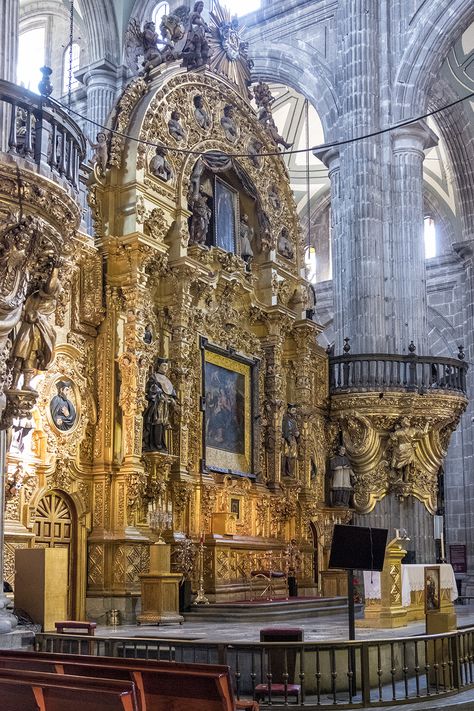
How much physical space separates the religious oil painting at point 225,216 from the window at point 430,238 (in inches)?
623

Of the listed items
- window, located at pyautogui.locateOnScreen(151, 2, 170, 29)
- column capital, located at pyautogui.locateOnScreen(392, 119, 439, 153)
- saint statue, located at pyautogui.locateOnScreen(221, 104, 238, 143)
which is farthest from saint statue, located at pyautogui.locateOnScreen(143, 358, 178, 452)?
window, located at pyautogui.locateOnScreen(151, 2, 170, 29)

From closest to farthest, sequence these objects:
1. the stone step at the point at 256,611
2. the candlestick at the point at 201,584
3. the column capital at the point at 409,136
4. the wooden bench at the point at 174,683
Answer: the wooden bench at the point at 174,683 < the stone step at the point at 256,611 < the candlestick at the point at 201,584 < the column capital at the point at 409,136

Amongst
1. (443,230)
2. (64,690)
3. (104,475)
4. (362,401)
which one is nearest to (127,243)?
(104,475)

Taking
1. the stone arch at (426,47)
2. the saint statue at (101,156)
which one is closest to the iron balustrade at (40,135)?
the saint statue at (101,156)

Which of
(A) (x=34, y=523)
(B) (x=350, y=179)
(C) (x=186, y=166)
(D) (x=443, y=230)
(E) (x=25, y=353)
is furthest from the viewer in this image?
(D) (x=443, y=230)

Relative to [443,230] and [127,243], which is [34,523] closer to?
[127,243]

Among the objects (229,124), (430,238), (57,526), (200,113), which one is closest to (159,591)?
(57,526)

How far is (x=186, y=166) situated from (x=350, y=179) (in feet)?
20.0

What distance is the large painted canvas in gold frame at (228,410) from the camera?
52.1 feet

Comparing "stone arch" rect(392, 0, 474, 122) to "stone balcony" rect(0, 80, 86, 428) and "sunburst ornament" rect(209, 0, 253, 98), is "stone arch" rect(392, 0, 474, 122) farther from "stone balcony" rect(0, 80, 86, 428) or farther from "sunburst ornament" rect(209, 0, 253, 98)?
"stone balcony" rect(0, 80, 86, 428)

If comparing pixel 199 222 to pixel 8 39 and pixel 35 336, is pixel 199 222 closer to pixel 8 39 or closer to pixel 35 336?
pixel 8 39

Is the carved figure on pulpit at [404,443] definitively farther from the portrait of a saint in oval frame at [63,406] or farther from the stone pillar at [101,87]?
the stone pillar at [101,87]

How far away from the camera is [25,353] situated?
10406 millimetres

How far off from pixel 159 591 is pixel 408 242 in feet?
37.5
